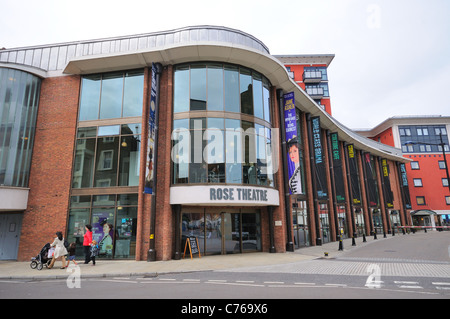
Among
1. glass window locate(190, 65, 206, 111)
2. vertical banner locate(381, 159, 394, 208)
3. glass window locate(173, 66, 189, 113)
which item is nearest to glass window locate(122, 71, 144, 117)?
glass window locate(173, 66, 189, 113)

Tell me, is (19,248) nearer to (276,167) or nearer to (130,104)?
(130,104)

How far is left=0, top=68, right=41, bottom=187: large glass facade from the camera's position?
16156 mm

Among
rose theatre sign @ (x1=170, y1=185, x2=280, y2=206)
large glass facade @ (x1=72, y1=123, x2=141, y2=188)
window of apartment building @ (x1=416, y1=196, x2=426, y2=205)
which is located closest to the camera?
rose theatre sign @ (x1=170, y1=185, x2=280, y2=206)

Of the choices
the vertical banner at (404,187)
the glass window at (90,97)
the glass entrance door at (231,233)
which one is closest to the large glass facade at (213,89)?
the glass window at (90,97)

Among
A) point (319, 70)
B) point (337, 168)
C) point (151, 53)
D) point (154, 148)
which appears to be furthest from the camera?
point (319, 70)

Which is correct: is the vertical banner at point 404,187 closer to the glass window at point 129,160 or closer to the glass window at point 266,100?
the glass window at point 266,100

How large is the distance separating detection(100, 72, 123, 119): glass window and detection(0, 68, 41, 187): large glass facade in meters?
4.31

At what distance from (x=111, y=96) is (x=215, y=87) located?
6.38 m

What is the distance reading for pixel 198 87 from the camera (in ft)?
55.1

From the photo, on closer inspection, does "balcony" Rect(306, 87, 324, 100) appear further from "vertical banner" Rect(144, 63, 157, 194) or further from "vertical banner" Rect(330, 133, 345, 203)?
"vertical banner" Rect(144, 63, 157, 194)

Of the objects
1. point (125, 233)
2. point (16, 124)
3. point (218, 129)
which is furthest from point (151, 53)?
point (125, 233)

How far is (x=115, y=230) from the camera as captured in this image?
1556cm

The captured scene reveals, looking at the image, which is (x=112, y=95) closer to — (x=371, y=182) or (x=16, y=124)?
(x=16, y=124)
